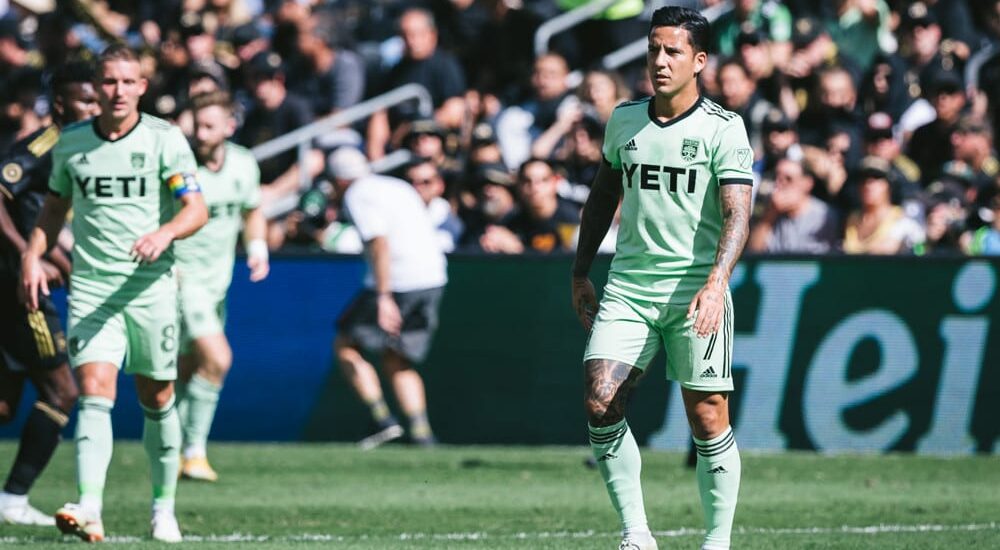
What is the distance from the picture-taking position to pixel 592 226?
745 cm

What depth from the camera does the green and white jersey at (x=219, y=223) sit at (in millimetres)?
11602

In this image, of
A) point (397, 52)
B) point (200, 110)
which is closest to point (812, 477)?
point (200, 110)

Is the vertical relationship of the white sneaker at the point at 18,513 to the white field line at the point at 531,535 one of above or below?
below

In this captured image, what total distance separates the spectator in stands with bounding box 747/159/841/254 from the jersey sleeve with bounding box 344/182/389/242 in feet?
10.1

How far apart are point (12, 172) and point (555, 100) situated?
26.3ft

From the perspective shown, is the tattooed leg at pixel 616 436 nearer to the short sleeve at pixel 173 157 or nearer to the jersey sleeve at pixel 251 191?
the short sleeve at pixel 173 157

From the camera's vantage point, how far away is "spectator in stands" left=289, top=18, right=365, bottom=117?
18.0m

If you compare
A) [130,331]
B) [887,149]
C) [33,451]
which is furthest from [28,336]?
[887,149]

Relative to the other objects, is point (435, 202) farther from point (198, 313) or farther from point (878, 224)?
point (198, 313)

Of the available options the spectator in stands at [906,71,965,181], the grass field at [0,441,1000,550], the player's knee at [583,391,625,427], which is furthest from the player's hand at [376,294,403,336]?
the player's knee at [583,391,625,427]

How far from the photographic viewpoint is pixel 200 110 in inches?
448

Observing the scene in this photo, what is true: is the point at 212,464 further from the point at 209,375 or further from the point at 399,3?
the point at 399,3

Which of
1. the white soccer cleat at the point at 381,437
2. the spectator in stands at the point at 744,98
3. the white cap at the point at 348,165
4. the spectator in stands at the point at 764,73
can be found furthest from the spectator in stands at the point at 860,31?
the white soccer cleat at the point at 381,437

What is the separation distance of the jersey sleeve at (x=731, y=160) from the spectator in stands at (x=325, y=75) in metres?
11.2
